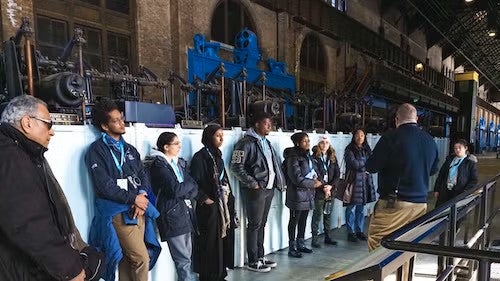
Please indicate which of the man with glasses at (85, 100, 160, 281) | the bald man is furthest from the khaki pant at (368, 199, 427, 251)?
the man with glasses at (85, 100, 160, 281)

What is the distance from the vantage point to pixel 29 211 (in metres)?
1.37

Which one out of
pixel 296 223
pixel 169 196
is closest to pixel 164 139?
pixel 169 196

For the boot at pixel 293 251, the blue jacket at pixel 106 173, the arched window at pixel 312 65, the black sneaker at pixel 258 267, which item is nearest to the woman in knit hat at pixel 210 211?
the black sneaker at pixel 258 267

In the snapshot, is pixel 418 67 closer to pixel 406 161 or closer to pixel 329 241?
pixel 329 241

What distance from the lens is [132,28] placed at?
759 centimetres

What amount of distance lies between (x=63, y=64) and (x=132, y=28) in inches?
179

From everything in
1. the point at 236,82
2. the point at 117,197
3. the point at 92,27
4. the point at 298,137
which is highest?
the point at 92,27

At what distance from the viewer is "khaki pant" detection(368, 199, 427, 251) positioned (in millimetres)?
2646

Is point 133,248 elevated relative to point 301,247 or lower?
elevated

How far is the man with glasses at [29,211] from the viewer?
1.35 meters

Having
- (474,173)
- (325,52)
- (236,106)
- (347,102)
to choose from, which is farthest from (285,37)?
(474,173)

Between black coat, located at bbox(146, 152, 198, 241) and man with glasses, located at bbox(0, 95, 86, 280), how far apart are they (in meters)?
1.03

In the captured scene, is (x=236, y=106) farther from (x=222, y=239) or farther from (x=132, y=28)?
(x=132, y=28)

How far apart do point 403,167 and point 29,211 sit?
237 cm
